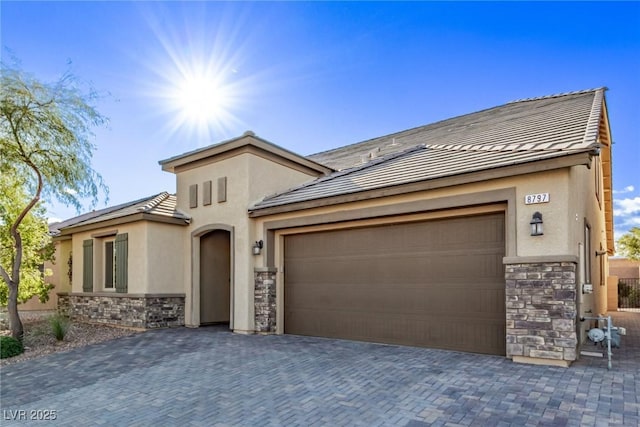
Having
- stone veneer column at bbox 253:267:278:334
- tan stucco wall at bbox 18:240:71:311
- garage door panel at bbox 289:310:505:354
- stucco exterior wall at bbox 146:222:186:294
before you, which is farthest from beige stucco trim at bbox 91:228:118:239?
garage door panel at bbox 289:310:505:354

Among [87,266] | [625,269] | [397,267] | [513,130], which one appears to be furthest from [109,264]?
[625,269]

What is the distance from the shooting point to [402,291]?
8297mm

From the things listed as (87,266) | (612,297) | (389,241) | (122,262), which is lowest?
(612,297)

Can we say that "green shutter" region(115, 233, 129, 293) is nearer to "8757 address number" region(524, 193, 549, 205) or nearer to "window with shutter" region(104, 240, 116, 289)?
"window with shutter" region(104, 240, 116, 289)

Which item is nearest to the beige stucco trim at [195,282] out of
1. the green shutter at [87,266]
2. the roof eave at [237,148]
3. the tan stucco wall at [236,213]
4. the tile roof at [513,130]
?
the tan stucco wall at [236,213]

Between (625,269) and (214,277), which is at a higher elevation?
(214,277)

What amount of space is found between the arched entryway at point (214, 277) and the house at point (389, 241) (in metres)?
0.04

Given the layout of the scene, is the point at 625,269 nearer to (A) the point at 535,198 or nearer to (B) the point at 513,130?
(B) the point at 513,130

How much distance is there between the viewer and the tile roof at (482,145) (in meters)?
7.26

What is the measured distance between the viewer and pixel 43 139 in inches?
386

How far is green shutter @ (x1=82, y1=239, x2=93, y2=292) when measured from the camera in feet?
43.1

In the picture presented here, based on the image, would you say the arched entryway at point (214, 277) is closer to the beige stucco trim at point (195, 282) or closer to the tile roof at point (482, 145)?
the beige stucco trim at point (195, 282)

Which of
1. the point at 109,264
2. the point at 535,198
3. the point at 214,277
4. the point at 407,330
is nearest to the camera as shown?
the point at 535,198

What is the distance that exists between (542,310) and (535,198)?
1.76 meters
